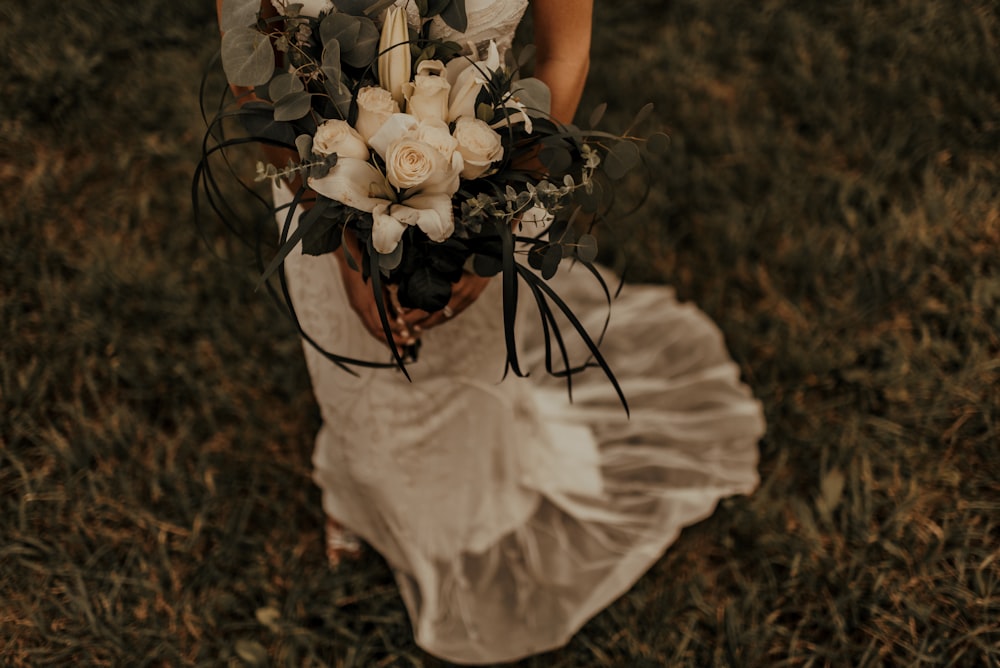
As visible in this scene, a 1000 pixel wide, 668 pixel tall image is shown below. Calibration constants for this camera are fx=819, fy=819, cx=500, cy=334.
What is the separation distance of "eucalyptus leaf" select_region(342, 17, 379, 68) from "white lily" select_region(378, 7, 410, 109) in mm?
12

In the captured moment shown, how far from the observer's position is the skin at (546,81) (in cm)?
154

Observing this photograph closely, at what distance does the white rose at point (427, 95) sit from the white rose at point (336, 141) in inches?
3.8

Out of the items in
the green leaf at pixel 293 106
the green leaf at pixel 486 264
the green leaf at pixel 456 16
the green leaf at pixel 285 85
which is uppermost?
the green leaf at pixel 456 16

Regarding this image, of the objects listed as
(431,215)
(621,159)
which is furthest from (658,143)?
(431,215)

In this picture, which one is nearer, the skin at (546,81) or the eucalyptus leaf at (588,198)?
the eucalyptus leaf at (588,198)

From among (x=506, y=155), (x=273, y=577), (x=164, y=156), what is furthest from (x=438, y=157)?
(x=164, y=156)

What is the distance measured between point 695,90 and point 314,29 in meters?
2.25

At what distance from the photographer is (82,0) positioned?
3189 millimetres

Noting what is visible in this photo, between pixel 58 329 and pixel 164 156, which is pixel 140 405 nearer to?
pixel 58 329

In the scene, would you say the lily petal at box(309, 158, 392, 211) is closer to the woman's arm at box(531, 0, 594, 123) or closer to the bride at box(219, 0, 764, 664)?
the bride at box(219, 0, 764, 664)

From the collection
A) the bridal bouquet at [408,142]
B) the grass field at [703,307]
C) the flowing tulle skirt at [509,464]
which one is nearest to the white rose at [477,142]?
the bridal bouquet at [408,142]

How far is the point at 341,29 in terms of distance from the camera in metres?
1.15

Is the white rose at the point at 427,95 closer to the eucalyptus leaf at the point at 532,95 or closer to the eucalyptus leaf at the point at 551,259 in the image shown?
the eucalyptus leaf at the point at 532,95

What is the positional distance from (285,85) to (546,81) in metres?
0.63
